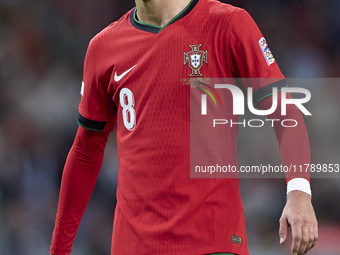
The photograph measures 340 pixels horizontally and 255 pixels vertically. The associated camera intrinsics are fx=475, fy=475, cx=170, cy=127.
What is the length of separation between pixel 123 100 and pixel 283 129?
64 cm

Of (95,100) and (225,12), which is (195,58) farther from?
(95,100)

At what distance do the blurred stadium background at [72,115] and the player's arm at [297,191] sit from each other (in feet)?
8.90

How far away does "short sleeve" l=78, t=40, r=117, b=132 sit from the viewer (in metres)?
2.03

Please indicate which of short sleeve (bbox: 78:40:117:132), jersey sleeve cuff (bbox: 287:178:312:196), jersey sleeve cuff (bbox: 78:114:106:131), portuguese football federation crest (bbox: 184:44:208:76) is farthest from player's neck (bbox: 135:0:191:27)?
jersey sleeve cuff (bbox: 287:178:312:196)

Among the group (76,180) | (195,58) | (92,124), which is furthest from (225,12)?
(76,180)

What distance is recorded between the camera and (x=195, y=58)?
5.75 ft

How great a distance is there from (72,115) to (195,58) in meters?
2.77

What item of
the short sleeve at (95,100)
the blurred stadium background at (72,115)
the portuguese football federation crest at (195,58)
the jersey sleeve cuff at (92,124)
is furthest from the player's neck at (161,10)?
the blurred stadium background at (72,115)

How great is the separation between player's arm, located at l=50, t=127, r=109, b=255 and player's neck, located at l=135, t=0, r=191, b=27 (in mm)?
591

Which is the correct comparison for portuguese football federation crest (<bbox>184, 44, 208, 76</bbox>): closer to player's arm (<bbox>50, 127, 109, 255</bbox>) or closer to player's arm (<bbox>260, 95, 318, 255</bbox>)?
player's arm (<bbox>260, 95, 318, 255</bbox>)

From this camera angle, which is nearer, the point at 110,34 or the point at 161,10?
the point at 161,10

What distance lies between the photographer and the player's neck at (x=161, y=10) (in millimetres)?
1860

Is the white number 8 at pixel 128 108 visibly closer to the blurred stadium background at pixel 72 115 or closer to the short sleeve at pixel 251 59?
the short sleeve at pixel 251 59

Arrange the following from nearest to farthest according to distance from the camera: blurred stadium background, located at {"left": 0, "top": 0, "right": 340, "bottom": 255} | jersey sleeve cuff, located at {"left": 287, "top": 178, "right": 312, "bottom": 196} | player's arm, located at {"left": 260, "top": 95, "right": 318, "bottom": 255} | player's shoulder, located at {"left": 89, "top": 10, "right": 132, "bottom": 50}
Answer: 1. player's arm, located at {"left": 260, "top": 95, "right": 318, "bottom": 255}
2. jersey sleeve cuff, located at {"left": 287, "top": 178, "right": 312, "bottom": 196}
3. player's shoulder, located at {"left": 89, "top": 10, "right": 132, "bottom": 50}
4. blurred stadium background, located at {"left": 0, "top": 0, "right": 340, "bottom": 255}
